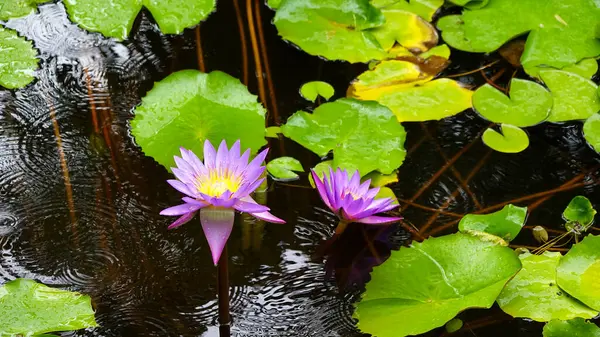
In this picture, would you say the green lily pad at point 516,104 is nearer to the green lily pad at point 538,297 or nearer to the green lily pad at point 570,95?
the green lily pad at point 570,95

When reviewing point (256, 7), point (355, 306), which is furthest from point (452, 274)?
point (256, 7)

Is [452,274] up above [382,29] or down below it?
below

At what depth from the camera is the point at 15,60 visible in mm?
2248

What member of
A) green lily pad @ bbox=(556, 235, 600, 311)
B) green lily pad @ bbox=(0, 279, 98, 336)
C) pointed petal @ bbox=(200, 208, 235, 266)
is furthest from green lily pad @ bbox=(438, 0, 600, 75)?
green lily pad @ bbox=(0, 279, 98, 336)

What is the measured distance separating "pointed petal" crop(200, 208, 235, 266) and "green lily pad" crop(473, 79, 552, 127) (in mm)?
1074

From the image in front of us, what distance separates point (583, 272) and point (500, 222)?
8.8 inches

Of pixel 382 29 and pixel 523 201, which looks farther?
pixel 382 29

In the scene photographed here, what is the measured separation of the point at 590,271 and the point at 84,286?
1.15m

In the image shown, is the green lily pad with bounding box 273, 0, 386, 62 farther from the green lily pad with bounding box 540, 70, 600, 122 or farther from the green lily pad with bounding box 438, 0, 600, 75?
the green lily pad with bounding box 540, 70, 600, 122

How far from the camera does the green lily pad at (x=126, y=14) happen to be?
2.39m

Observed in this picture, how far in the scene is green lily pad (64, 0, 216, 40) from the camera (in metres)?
2.39

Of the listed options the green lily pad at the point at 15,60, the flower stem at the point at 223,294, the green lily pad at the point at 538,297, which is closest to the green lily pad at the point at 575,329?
the green lily pad at the point at 538,297

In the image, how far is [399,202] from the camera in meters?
1.94

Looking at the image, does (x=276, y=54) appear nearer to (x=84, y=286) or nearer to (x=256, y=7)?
(x=256, y=7)
